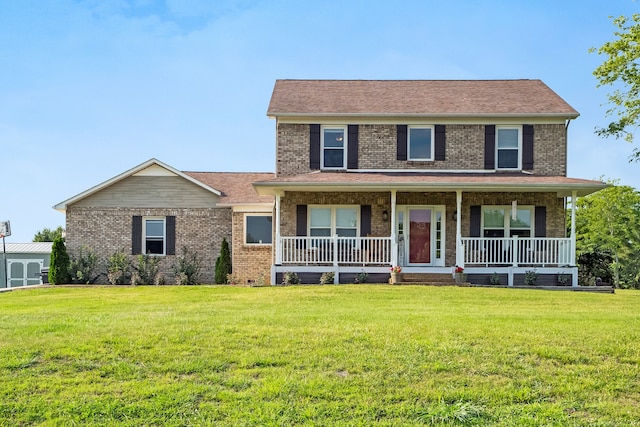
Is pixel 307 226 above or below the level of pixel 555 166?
below

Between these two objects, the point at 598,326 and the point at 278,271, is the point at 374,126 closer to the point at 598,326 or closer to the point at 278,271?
the point at 278,271

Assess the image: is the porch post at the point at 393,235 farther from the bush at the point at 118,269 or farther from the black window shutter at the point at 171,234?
the bush at the point at 118,269

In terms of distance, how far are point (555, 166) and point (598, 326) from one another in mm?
12183

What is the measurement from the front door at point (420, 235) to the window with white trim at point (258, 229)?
512cm

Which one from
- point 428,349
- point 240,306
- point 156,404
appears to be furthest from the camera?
point 240,306

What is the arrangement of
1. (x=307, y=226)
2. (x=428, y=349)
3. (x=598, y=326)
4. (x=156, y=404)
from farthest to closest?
1. (x=307, y=226)
2. (x=598, y=326)
3. (x=428, y=349)
4. (x=156, y=404)

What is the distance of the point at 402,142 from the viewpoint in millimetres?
20750

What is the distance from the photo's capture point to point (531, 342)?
26.5 feet

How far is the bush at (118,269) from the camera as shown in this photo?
70.7 ft

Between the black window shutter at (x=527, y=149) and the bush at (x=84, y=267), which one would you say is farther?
the bush at (x=84, y=267)

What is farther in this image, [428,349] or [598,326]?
[598,326]

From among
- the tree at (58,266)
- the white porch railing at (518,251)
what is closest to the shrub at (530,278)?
the white porch railing at (518,251)

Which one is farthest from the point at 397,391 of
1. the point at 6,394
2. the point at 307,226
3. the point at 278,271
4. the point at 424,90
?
the point at 424,90

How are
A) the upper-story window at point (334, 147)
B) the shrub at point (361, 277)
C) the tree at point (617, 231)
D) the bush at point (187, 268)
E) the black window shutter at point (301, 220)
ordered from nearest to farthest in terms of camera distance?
the shrub at point (361, 277)
the black window shutter at point (301, 220)
the upper-story window at point (334, 147)
the bush at point (187, 268)
the tree at point (617, 231)
